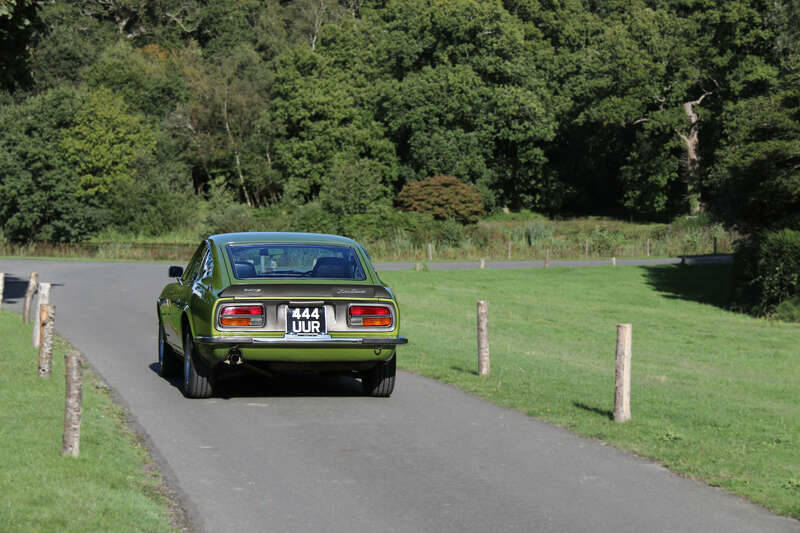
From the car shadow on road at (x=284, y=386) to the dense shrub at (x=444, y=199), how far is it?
182ft

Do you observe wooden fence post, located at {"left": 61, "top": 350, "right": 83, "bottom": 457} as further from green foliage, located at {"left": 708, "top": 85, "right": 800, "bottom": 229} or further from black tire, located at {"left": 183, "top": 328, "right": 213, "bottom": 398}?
green foliage, located at {"left": 708, "top": 85, "right": 800, "bottom": 229}

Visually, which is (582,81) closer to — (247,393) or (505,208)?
(505,208)

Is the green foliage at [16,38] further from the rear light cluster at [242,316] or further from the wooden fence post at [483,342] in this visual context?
the rear light cluster at [242,316]

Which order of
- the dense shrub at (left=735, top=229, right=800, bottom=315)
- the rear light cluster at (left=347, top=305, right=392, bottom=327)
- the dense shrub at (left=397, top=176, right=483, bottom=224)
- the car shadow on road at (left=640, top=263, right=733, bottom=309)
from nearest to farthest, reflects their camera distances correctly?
the rear light cluster at (left=347, top=305, right=392, bottom=327), the dense shrub at (left=735, top=229, right=800, bottom=315), the car shadow on road at (left=640, top=263, right=733, bottom=309), the dense shrub at (left=397, top=176, right=483, bottom=224)

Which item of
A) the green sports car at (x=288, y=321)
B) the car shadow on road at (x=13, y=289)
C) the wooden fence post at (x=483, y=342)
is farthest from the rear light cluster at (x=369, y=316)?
the car shadow on road at (x=13, y=289)

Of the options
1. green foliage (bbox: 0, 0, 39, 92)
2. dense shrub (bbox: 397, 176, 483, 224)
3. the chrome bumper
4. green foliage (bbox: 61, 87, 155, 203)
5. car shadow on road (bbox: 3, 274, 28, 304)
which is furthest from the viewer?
dense shrub (bbox: 397, 176, 483, 224)

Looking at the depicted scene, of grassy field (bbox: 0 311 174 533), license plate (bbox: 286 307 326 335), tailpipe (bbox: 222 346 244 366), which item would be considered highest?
license plate (bbox: 286 307 326 335)

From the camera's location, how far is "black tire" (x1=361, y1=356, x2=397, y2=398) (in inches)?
512

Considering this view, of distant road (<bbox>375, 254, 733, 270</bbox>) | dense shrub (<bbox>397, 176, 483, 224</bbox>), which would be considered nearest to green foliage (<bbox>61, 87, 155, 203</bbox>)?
dense shrub (<bbox>397, 176, 483, 224</bbox>)

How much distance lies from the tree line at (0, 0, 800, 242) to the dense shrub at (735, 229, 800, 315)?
27645mm

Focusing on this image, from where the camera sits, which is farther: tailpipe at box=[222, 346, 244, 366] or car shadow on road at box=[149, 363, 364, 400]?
car shadow on road at box=[149, 363, 364, 400]

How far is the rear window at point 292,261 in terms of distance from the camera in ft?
41.7

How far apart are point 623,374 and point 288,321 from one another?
3.66 metres

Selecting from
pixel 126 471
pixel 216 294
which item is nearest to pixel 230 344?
pixel 216 294
